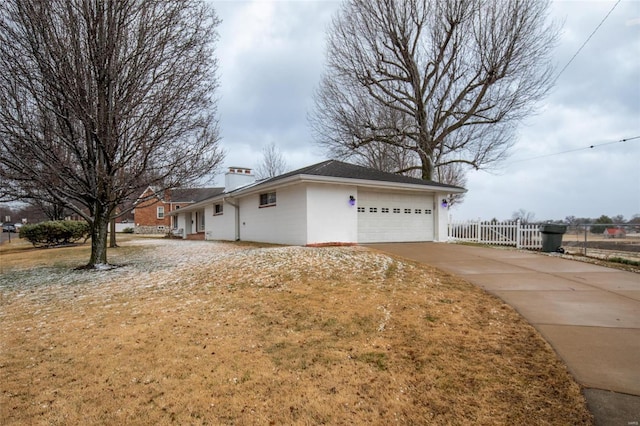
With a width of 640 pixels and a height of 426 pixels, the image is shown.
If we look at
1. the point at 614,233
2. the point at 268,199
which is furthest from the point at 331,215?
the point at 614,233

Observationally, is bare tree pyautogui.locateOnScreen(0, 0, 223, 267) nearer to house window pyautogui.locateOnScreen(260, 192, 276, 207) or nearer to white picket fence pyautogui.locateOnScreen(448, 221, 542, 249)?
house window pyautogui.locateOnScreen(260, 192, 276, 207)

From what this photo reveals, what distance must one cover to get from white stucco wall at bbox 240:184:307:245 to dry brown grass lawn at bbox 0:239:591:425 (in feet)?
20.2

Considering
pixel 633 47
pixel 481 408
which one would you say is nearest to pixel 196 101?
pixel 481 408

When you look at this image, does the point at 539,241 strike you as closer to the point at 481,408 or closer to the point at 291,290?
the point at 291,290

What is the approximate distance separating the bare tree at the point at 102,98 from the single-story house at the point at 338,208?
157 inches

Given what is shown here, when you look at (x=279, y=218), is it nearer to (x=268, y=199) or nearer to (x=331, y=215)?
(x=268, y=199)

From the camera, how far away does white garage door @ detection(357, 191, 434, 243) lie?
44.7 feet

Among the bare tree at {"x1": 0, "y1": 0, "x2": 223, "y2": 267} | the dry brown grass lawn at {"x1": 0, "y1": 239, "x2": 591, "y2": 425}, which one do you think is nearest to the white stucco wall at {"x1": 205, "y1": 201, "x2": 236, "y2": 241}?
the bare tree at {"x1": 0, "y1": 0, "x2": 223, "y2": 267}

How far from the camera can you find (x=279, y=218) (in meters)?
13.7

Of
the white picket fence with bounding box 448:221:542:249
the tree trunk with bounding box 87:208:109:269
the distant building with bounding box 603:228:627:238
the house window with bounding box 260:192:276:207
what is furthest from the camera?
the white picket fence with bounding box 448:221:542:249

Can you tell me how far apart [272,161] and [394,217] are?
25429mm

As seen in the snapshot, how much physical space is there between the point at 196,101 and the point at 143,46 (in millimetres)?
1727

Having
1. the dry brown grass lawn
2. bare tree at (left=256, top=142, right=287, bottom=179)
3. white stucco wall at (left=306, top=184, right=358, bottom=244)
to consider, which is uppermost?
bare tree at (left=256, top=142, right=287, bottom=179)

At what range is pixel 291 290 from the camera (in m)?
5.90
